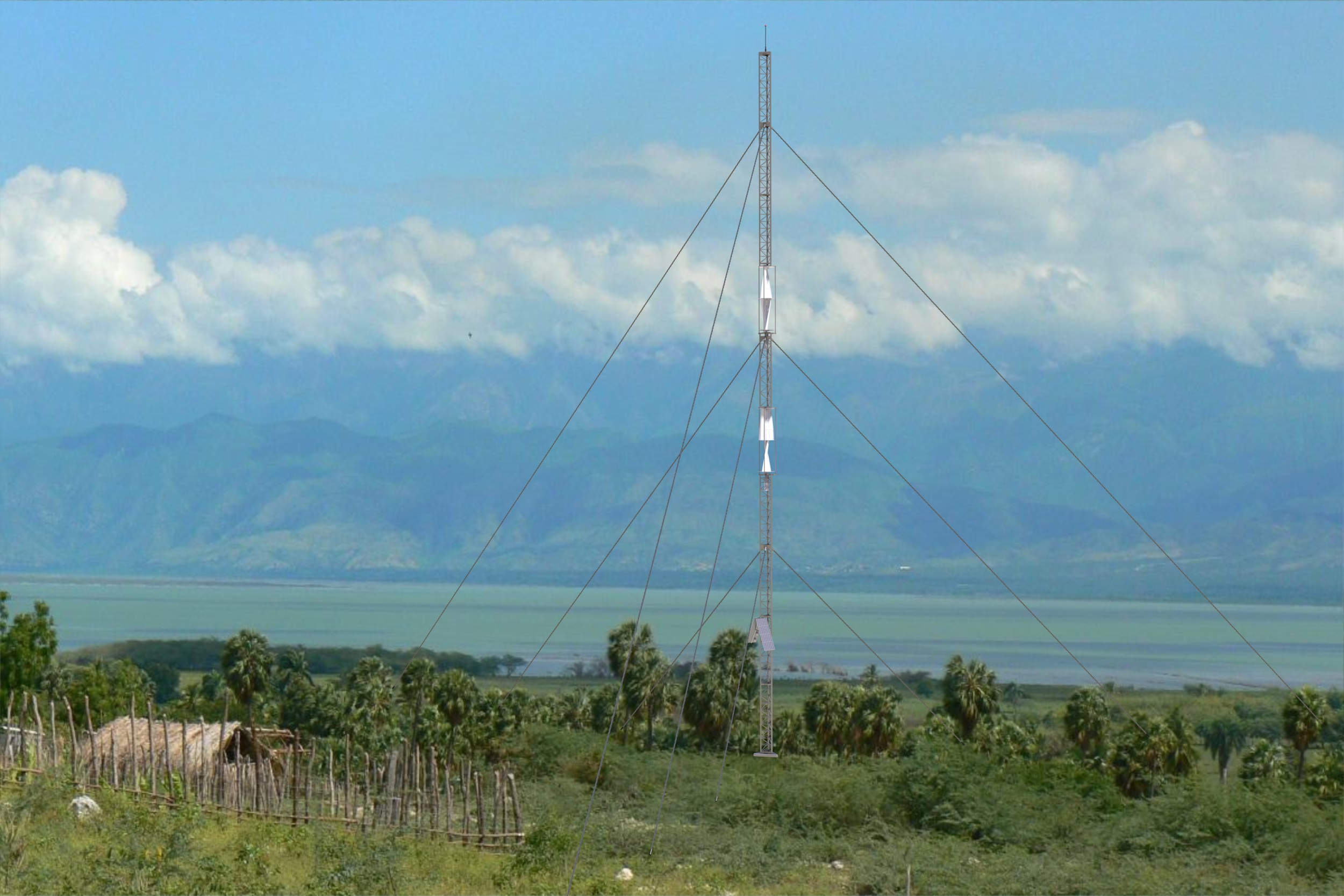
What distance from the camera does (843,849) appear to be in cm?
3312

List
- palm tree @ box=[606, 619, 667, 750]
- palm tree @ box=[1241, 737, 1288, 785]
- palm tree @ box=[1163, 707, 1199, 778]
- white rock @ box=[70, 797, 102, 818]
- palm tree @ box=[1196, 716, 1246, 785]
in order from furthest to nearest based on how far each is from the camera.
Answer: palm tree @ box=[1196, 716, 1246, 785] < palm tree @ box=[606, 619, 667, 750] < palm tree @ box=[1163, 707, 1199, 778] < palm tree @ box=[1241, 737, 1288, 785] < white rock @ box=[70, 797, 102, 818]

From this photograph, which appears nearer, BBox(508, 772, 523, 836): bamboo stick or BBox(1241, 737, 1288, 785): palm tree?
BBox(508, 772, 523, 836): bamboo stick

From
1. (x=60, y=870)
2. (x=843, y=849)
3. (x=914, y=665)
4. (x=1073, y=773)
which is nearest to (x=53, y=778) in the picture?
(x=60, y=870)

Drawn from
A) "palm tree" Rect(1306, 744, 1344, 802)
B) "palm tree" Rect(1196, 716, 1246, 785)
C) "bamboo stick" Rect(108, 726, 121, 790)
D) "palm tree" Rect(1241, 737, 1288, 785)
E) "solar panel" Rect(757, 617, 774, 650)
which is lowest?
"palm tree" Rect(1196, 716, 1246, 785)

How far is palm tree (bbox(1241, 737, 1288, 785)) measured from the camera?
55.8m

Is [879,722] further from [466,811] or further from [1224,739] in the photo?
[1224,739]

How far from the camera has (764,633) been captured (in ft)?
87.9

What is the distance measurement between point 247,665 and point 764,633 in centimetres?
4727

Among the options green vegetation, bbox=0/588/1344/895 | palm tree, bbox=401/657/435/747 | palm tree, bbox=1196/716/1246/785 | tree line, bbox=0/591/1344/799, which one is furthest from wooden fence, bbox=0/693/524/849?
palm tree, bbox=1196/716/1246/785

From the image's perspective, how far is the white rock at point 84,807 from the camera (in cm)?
2797

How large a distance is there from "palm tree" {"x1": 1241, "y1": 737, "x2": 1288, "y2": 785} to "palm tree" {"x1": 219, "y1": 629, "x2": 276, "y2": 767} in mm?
38906

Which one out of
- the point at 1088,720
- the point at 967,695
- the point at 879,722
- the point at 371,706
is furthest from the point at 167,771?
the point at 1088,720

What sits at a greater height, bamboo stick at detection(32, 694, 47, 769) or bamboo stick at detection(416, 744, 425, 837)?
bamboo stick at detection(32, 694, 47, 769)

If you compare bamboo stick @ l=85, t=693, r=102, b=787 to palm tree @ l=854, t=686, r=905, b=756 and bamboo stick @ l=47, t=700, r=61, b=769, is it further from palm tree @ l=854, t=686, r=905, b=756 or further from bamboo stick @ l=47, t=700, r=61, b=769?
palm tree @ l=854, t=686, r=905, b=756
